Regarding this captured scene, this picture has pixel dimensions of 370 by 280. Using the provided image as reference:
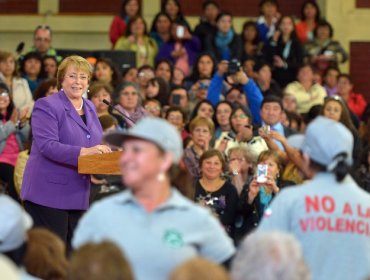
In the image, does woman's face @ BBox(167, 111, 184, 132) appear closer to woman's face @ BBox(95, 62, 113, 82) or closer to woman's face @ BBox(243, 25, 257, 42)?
woman's face @ BBox(95, 62, 113, 82)

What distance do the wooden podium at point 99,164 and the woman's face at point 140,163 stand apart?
310 cm

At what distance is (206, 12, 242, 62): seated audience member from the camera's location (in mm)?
16500

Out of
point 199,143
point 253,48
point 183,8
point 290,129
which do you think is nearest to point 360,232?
point 199,143

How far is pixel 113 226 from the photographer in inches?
223

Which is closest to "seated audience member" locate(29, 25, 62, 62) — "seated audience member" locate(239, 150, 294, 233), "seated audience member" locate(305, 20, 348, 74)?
"seated audience member" locate(305, 20, 348, 74)

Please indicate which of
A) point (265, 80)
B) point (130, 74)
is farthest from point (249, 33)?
point (130, 74)

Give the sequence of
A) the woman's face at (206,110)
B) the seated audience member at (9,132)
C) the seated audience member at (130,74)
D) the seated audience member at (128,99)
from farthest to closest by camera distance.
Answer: the seated audience member at (130,74)
the woman's face at (206,110)
the seated audience member at (128,99)
the seated audience member at (9,132)

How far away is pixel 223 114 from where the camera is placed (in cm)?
1371

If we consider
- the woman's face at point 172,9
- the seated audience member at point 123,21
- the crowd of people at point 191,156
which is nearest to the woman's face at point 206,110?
the crowd of people at point 191,156

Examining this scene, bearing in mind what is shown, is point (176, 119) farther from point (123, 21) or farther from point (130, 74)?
point (123, 21)

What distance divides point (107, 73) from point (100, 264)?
939 centimetres

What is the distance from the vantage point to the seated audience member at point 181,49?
54.1ft

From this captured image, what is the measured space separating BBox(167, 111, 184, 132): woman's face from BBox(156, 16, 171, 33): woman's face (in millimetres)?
3199

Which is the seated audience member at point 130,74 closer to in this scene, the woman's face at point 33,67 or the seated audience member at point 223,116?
the woman's face at point 33,67
